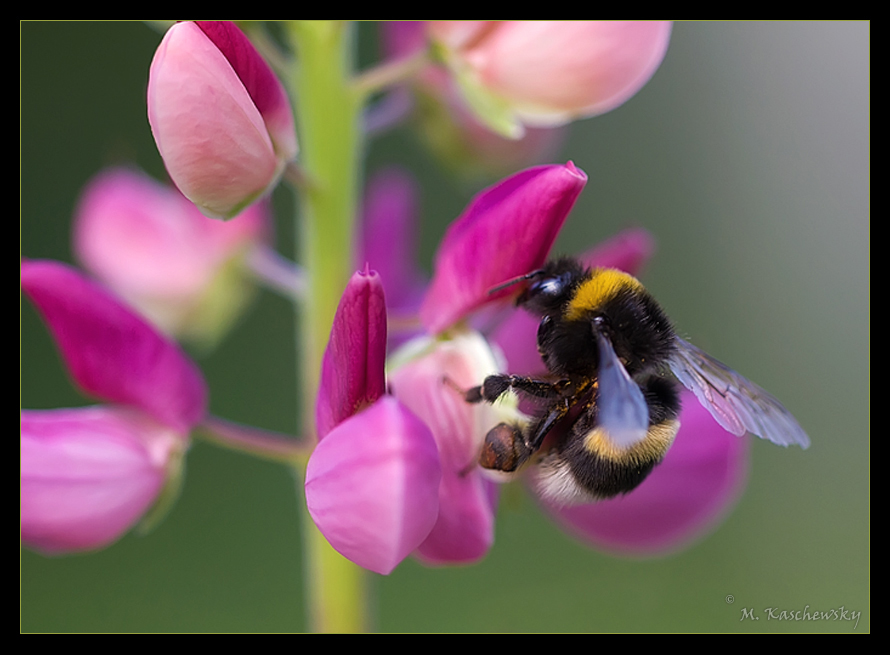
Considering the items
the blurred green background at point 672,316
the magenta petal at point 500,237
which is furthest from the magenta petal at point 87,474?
the blurred green background at point 672,316

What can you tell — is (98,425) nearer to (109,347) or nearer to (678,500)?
(109,347)

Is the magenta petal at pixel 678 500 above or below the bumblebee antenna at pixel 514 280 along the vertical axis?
below

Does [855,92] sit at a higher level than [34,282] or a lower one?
higher

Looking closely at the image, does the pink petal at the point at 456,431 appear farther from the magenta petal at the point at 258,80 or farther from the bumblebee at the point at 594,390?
the magenta petal at the point at 258,80

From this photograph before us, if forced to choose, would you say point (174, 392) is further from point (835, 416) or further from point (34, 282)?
point (835, 416)

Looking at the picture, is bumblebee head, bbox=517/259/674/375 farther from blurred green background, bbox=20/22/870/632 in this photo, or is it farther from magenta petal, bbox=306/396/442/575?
blurred green background, bbox=20/22/870/632

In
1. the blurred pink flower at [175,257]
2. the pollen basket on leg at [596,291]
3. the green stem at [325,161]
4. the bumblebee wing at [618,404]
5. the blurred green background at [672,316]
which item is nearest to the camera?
the bumblebee wing at [618,404]

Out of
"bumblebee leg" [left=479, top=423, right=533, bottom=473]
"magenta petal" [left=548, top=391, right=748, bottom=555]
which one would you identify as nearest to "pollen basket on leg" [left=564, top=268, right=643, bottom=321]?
"bumblebee leg" [left=479, top=423, right=533, bottom=473]

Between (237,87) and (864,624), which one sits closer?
Answer: (237,87)

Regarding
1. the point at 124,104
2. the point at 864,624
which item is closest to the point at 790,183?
the point at 124,104
